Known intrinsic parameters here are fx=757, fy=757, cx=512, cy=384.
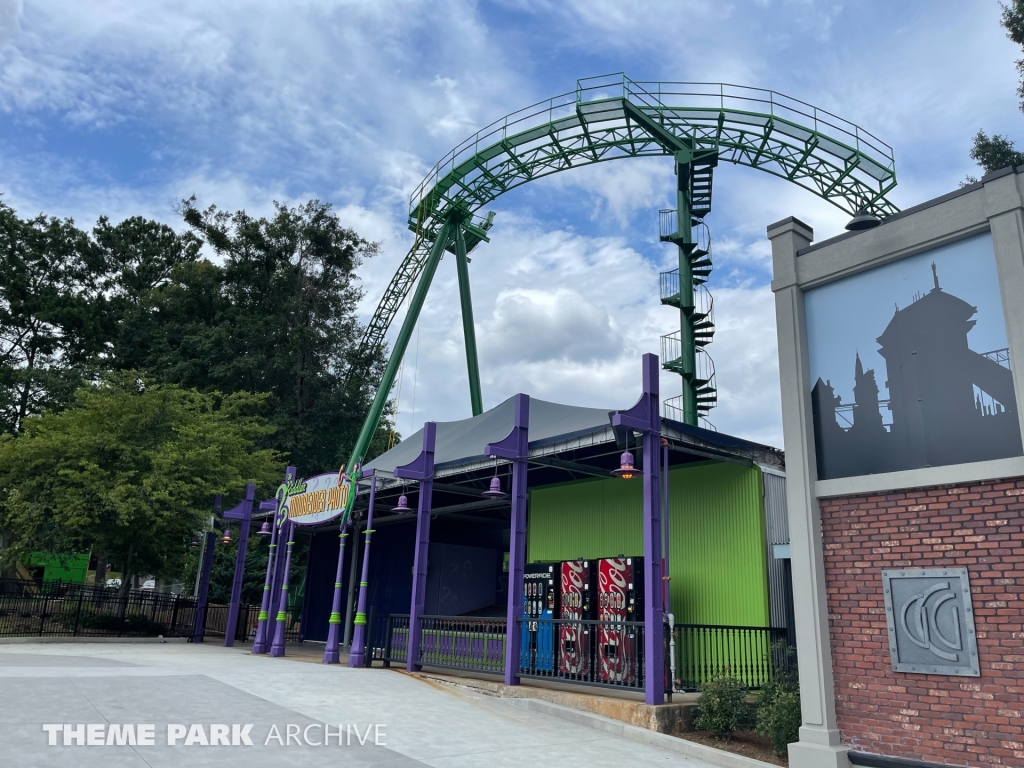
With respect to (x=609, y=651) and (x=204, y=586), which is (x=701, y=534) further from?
(x=204, y=586)

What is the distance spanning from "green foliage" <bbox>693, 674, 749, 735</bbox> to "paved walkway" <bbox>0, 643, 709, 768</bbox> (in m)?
1.03

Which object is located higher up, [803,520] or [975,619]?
[803,520]

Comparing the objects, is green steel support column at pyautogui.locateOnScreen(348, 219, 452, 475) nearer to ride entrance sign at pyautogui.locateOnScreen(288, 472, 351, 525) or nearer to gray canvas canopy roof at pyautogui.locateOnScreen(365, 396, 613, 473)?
gray canvas canopy roof at pyautogui.locateOnScreen(365, 396, 613, 473)

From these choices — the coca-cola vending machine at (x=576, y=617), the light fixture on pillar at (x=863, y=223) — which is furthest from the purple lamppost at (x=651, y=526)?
the light fixture on pillar at (x=863, y=223)

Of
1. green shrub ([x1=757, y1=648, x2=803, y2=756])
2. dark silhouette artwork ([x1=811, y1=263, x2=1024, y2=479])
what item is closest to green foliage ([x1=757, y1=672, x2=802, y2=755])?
green shrub ([x1=757, y1=648, x2=803, y2=756])

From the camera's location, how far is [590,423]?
1366cm

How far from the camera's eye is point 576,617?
1423 centimetres

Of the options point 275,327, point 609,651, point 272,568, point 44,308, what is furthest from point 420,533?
point 44,308

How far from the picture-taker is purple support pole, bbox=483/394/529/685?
483 inches

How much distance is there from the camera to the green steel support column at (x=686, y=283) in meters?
21.6

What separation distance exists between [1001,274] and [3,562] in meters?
27.7

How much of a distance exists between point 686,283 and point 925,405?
14214 millimetres

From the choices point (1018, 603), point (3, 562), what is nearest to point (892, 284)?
point (1018, 603)

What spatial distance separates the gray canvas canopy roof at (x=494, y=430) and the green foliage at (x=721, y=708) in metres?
4.26
